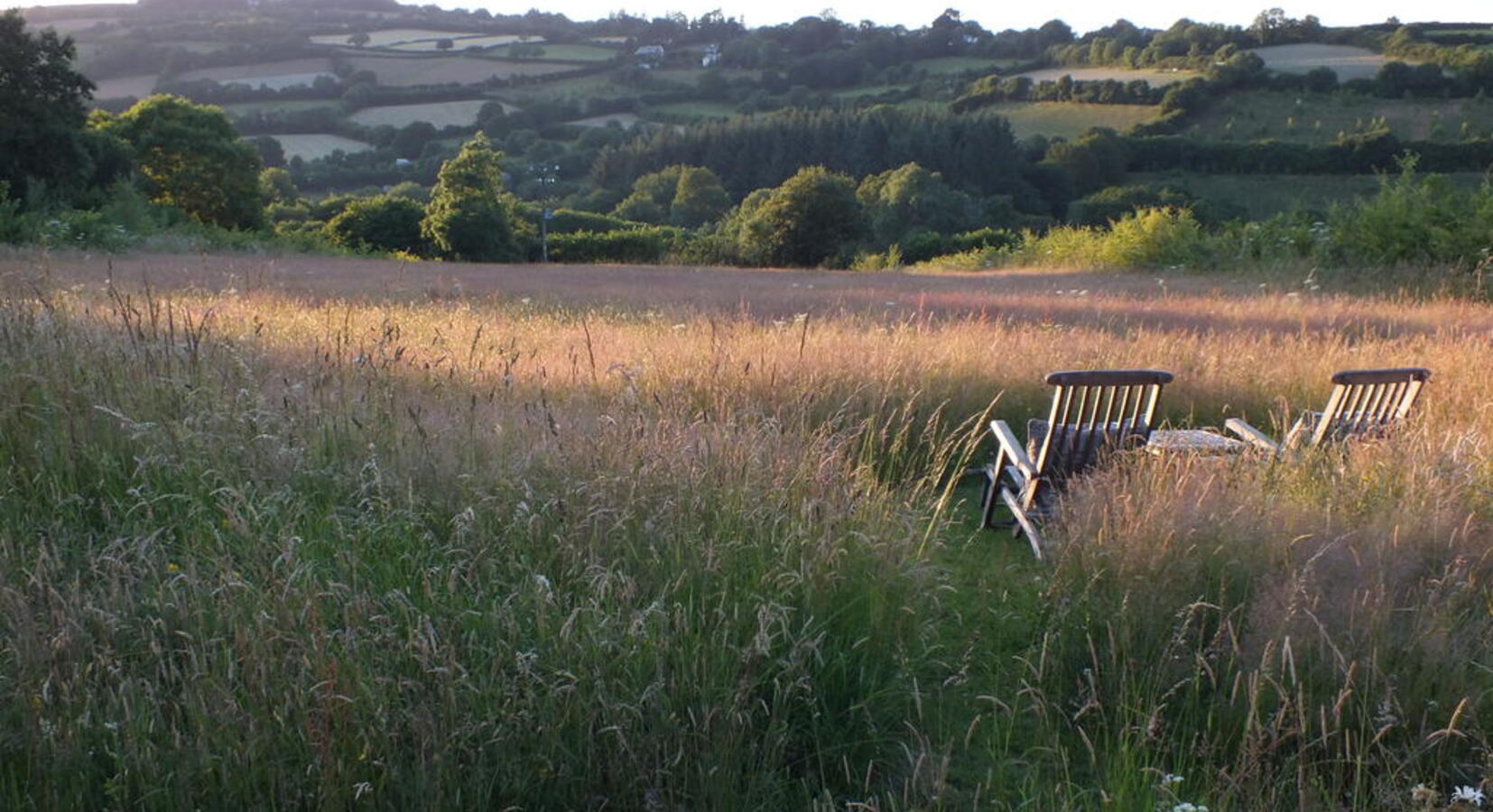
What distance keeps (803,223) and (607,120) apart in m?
40.0

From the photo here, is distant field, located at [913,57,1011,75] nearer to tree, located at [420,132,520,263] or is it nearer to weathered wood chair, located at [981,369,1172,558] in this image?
tree, located at [420,132,520,263]

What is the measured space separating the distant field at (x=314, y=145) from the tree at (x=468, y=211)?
26456 millimetres

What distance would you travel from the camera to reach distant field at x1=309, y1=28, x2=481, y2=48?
3398 inches

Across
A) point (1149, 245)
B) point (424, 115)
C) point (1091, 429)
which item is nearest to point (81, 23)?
point (424, 115)

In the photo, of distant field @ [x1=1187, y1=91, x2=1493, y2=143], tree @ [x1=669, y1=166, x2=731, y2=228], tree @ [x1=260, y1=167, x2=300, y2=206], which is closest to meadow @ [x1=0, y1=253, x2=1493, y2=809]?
distant field @ [x1=1187, y1=91, x2=1493, y2=143]

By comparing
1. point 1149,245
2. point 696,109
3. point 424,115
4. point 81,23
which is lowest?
point 1149,245

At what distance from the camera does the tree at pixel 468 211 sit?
147ft

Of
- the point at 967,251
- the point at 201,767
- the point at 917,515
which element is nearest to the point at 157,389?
the point at 201,767

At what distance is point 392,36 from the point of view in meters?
91.1

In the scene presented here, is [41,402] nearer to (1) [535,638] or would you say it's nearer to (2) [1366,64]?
(1) [535,638]

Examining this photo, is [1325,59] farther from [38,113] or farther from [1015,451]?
[1015,451]

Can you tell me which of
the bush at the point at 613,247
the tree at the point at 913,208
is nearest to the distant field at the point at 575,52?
the tree at the point at 913,208

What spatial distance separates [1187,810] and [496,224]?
4556cm

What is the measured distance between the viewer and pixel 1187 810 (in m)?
2.62
